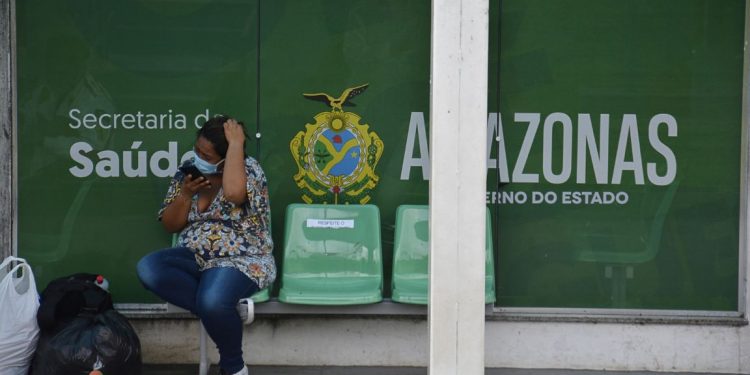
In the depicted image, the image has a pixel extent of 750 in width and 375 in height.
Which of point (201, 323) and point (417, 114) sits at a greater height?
point (417, 114)

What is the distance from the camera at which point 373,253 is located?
17.9 feet

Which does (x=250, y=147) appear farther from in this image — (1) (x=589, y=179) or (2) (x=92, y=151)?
(1) (x=589, y=179)

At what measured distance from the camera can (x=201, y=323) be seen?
494 cm

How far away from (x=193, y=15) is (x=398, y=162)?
1.44 metres

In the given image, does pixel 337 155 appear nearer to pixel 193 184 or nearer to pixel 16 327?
pixel 193 184

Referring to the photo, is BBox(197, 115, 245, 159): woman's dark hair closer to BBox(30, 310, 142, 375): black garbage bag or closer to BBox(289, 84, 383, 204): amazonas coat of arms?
BBox(289, 84, 383, 204): amazonas coat of arms

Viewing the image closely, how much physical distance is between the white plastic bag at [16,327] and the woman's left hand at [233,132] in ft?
4.03

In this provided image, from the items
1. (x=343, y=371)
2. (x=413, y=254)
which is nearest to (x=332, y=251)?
(x=413, y=254)

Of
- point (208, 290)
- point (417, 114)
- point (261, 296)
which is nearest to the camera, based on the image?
point (208, 290)

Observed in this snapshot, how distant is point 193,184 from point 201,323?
0.70m

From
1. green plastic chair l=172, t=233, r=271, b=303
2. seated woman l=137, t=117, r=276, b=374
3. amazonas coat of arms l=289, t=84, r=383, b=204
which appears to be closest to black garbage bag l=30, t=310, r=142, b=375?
seated woman l=137, t=117, r=276, b=374

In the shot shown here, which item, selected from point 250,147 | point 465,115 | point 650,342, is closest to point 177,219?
point 250,147

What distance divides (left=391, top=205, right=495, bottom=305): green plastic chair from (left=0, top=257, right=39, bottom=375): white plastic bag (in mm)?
1865

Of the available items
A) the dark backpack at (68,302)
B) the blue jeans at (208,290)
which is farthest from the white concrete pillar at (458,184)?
the dark backpack at (68,302)
